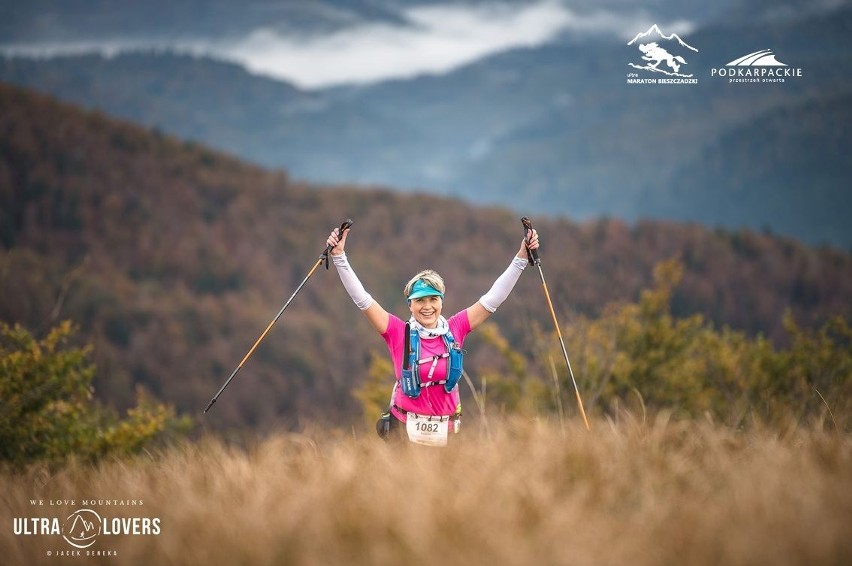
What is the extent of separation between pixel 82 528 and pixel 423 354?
8.14ft

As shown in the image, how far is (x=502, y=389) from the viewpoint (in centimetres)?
2553

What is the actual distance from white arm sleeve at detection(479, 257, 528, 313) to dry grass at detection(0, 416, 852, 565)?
4.48ft

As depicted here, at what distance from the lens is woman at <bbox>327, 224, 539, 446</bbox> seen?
5941 mm

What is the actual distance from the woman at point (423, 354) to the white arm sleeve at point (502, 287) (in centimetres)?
5

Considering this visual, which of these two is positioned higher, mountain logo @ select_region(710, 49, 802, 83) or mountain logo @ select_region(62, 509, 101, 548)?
mountain logo @ select_region(710, 49, 802, 83)

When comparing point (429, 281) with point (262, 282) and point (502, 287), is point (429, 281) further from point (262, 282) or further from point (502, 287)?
point (262, 282)

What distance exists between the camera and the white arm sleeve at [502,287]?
21.2 feet

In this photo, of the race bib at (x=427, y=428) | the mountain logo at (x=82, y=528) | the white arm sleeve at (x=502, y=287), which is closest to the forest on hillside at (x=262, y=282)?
the white arm sleeve at (x=502, y=287)

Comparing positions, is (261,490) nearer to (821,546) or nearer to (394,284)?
(821,546)

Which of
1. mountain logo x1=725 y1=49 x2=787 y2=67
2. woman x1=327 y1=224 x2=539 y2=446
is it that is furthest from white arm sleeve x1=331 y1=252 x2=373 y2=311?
mountain logo x1=725 y1=49 x2=787 y2=67

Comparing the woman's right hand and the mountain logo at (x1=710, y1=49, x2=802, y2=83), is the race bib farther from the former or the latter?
the mountain logo at (x1=710, y1=49, x2=802, y2=83)

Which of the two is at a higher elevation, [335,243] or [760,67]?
[760,67]

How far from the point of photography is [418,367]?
595 centimetres

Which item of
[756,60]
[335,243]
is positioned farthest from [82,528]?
[756,60]
